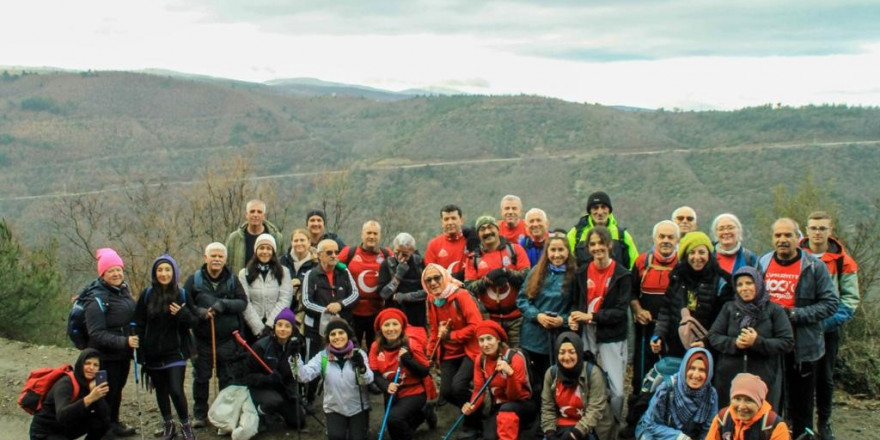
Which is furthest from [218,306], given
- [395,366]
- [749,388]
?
[749,388]

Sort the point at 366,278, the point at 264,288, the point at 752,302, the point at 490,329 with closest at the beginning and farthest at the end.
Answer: the point at 752,302, the point at 490,329, the point at 264,288, the point at 366,278

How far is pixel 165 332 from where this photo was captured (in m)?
6.99

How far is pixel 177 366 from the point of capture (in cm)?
705

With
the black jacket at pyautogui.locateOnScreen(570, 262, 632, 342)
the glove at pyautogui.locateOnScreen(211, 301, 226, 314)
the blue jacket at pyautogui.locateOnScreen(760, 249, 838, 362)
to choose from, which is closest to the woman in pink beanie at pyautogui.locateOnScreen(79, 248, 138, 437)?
the glove at pyautogui.locateOnScreen(211, 301, 226, 314)

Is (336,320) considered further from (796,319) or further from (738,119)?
(738,119)

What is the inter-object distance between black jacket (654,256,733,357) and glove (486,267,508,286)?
55.2 inches

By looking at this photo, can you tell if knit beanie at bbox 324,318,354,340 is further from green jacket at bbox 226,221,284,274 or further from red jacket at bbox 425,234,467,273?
green jacket at bbox 226,221,284,274

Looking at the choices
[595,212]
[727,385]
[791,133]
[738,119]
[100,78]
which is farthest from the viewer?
[100,78]

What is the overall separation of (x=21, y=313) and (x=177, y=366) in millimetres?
9398

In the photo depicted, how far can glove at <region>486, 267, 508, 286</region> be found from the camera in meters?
7.14

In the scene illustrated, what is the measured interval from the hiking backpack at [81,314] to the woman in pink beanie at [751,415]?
5164mm

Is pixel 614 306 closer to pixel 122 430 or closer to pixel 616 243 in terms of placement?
pixel 616 243

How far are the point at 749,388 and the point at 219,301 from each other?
4444mm

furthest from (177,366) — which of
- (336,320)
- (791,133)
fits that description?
(791,133)
